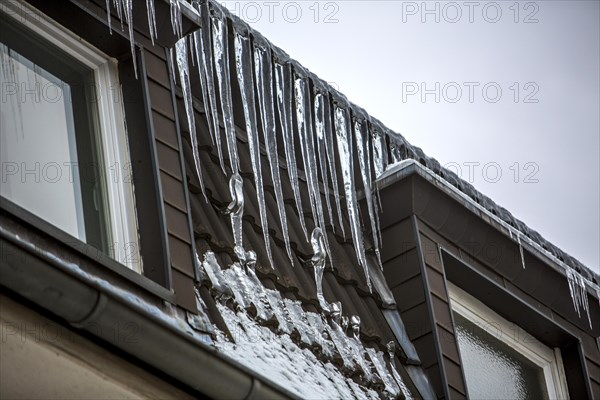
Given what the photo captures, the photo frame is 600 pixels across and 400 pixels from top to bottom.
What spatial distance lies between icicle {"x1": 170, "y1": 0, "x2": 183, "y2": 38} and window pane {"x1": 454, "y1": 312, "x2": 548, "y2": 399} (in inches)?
93.4

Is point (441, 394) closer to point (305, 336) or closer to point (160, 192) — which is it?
point (305, 336)

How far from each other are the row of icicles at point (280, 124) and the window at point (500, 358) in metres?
0.66

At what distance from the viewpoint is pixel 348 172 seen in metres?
6.61

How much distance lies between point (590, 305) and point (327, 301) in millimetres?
2228

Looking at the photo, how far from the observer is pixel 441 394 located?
232 inches

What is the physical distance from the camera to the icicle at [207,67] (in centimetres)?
579

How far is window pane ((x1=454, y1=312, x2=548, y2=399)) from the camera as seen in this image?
6.62 m

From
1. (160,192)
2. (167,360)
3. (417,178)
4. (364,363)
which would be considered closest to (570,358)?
(417,178)

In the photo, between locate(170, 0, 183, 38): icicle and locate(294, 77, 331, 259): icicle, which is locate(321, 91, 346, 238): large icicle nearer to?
locate(294, 77, 331, 259): icicle

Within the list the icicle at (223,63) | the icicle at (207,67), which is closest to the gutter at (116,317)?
the icicle at (207,67)

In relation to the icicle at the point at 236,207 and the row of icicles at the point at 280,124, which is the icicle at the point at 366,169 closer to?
the row of icicles at the point at 280,124

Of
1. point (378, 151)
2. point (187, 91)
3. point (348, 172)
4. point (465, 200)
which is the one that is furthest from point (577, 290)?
point (187, 91)

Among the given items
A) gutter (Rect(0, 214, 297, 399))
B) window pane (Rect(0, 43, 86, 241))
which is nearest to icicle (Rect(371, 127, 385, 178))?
window pane (Rect(0, 43, 86, 241))

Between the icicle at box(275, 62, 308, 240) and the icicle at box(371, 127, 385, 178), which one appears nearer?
the icicle at box(275, 62, 308, 240)
